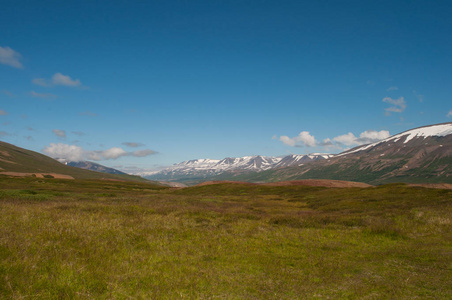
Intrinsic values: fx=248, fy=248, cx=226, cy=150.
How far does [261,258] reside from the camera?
14.2 metres

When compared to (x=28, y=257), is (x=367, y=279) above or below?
below

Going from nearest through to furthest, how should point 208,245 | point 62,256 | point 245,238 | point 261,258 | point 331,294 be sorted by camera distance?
point 331,294
point 62,256
point 261,258
point 208,245
point 245,238

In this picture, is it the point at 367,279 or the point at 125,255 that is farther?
the point at 125,255

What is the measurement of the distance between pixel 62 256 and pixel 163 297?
5.38 m

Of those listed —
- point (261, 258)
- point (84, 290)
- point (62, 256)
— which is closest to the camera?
point (84, 290)

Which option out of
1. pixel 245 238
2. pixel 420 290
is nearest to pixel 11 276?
pixel 245 238

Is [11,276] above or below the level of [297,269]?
above

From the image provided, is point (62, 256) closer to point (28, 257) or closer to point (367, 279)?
point (28, 257)

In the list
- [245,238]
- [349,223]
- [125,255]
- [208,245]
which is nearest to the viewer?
[125,255]

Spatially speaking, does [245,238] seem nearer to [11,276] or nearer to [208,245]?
[208,245]

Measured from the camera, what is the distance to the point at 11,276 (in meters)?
8.58

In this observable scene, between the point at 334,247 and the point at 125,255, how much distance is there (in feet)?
43.4

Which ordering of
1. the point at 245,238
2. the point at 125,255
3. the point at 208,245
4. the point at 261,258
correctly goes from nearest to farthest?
1. the point at 125,255
2. the point at 261,258
3. the point at 208,245
4. the point at 245,238

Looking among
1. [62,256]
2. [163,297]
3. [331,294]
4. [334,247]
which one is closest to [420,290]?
[331,294]
